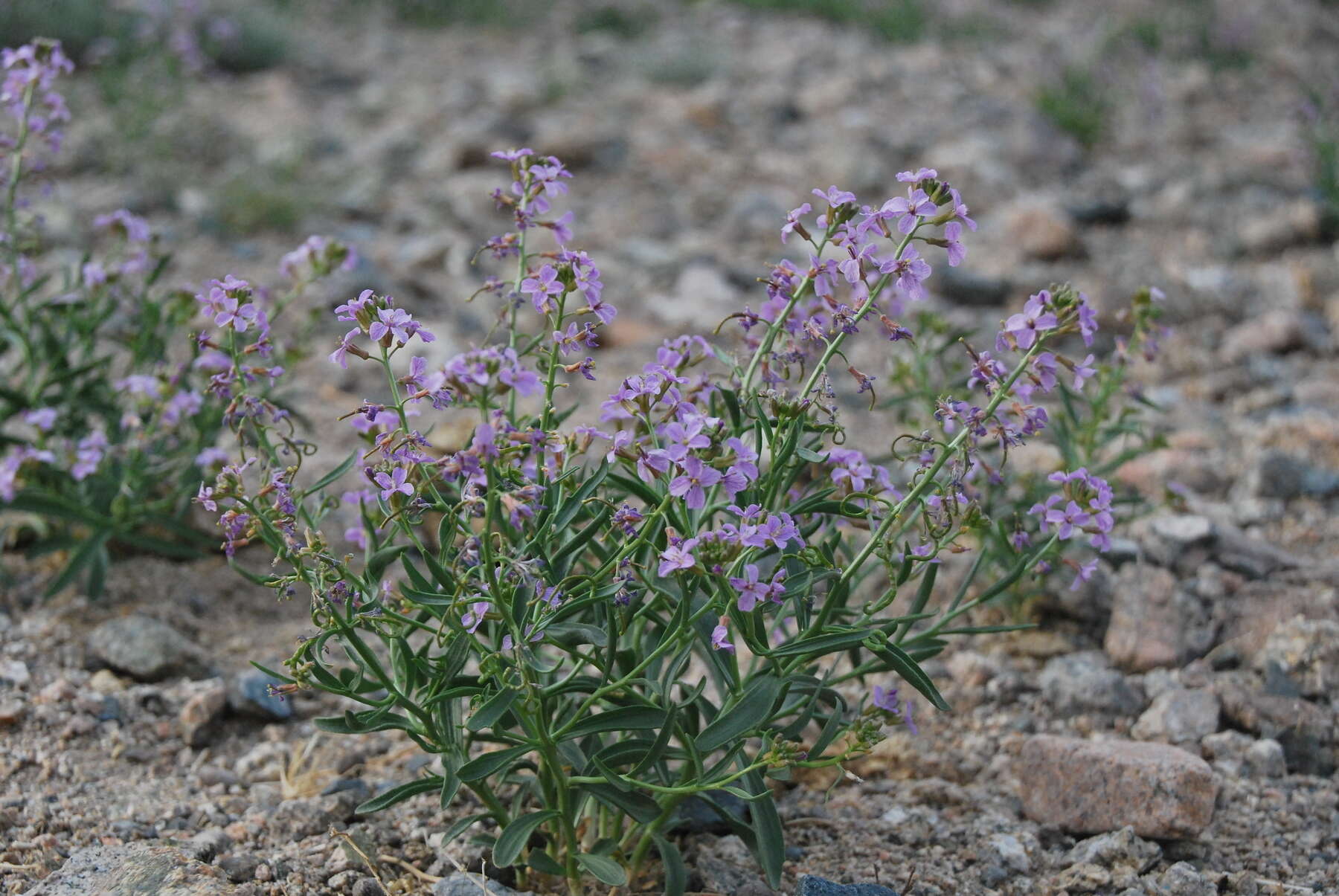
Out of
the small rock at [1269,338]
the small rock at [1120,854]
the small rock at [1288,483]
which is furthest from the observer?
the small rock at [1269,338]

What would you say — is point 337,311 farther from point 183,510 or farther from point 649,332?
point 649,332

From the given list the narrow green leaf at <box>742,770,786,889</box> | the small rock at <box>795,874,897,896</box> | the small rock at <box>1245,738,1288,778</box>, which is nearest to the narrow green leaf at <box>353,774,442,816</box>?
the narrow green leaf at <box>742,770,786,889</box>

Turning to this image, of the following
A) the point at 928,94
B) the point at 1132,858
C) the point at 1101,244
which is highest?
the point at 928,94

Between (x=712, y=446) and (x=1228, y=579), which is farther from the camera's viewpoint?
(x=1228, y=579)

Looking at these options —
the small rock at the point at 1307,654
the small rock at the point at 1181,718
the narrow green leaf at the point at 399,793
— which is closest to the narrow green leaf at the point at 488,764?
the narrow green leaf at the point at 399,793

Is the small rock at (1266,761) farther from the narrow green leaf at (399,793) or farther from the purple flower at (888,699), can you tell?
the narrow green leaf at (399,793)

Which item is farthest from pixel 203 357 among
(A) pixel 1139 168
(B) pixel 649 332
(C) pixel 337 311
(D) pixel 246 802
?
(A) pixel 1139 168

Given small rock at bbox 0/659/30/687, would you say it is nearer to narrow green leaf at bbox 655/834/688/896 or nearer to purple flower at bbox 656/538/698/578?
narrow green leaf at bbox 655/834/688/896
